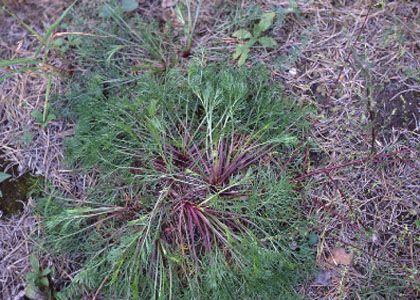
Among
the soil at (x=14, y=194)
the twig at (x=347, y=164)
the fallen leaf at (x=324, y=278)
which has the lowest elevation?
the fallen leaf at (x=324, y=278)

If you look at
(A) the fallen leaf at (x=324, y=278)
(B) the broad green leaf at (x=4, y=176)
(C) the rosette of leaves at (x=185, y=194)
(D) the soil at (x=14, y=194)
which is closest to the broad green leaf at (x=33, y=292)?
(C) the rosette of leaves at (x=185, y=194)

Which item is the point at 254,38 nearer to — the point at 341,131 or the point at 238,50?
the point at 238,50

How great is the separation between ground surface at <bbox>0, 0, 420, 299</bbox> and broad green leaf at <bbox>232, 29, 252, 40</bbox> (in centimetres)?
4

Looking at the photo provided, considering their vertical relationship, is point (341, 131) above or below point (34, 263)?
above

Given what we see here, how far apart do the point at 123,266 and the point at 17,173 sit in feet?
2.75

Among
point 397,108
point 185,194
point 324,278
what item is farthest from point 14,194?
point 397,108

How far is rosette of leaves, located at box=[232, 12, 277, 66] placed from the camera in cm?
255

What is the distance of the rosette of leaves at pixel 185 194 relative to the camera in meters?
2.16

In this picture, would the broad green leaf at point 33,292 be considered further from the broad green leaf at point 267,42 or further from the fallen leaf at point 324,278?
the broad green leaf at point 267,42

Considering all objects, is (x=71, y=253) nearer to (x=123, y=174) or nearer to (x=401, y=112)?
(x=123, y=174)

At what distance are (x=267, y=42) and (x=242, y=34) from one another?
0.48 feet

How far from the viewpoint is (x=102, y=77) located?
2.48m

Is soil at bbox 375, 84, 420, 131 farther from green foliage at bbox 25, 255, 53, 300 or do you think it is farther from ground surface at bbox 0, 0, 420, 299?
green foliage at bbox 25, 255, 53, 300

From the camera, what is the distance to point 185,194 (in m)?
2.30
